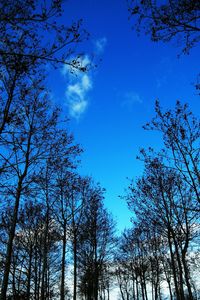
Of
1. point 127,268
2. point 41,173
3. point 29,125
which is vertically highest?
point 29,125

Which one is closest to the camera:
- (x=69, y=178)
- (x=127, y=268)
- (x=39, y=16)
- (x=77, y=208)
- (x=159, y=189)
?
(x=39, y=16)

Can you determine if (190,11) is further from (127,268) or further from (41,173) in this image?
(127,268)

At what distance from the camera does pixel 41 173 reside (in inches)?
475

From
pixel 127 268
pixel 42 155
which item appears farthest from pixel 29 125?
pixel 127 268

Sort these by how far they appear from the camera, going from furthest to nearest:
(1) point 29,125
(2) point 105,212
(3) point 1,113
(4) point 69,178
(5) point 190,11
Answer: (2) point 105,212, (4) point 69,178, (1) point 29,125, (3) point 1,113, (5) point 190,11

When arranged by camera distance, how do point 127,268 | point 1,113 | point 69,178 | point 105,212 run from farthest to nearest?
1. point 127,268
2. point 105,212
3. point 69,178
4. point 1,113

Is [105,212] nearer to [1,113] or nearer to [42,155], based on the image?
[42,155]

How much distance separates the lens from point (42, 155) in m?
12.8

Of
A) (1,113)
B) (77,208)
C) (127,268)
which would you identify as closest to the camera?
(1,113)

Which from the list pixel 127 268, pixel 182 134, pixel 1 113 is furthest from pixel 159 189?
pixel 127 268

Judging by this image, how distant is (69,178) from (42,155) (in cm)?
225

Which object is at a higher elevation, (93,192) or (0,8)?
(93,192)

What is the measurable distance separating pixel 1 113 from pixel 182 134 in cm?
820

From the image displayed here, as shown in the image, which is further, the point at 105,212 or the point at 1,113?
the point at 105,212
